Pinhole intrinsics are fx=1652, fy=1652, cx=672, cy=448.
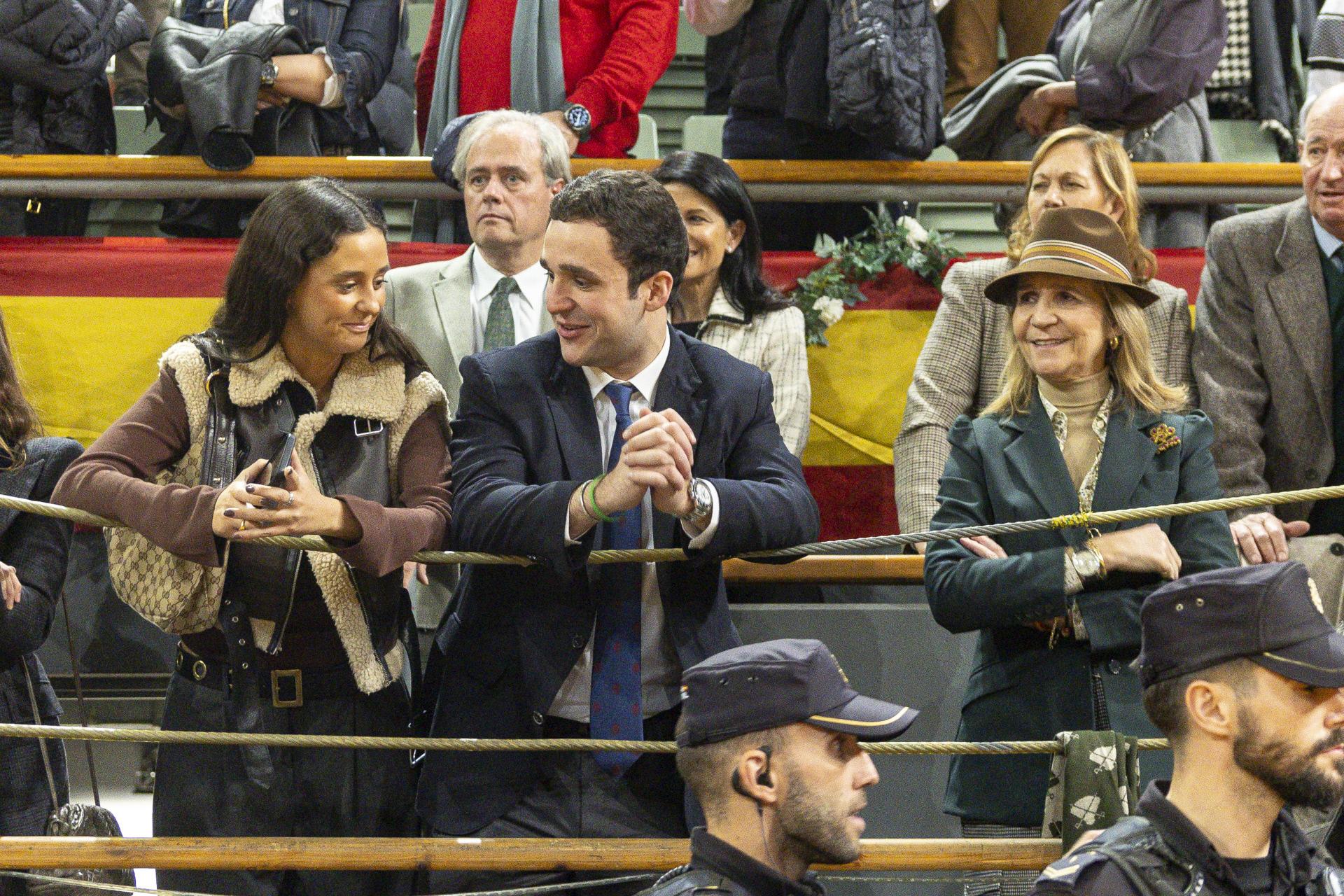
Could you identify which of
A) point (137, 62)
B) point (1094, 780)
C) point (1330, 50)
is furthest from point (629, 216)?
point (137, 62)

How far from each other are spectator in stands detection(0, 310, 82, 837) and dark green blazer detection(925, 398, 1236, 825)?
5.90 feet

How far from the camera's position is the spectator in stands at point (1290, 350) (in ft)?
12.8

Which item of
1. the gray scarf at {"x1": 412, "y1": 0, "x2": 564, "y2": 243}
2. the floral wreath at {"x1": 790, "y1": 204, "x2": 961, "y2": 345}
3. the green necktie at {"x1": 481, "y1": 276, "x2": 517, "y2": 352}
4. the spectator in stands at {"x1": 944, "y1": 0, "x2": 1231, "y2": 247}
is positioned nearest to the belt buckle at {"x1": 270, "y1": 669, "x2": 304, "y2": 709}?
the green necktie at {"x1": 481, "y1": 276, "x2": 517, "y2": 352}

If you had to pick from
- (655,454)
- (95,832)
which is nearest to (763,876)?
(655,454)

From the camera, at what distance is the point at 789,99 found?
17.3 feet

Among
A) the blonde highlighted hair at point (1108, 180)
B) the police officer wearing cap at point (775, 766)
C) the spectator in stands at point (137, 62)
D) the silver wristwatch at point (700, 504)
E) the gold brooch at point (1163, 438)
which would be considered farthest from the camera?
the spectator in stands at point (137, 62)

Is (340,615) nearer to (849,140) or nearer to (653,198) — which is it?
(653,198)

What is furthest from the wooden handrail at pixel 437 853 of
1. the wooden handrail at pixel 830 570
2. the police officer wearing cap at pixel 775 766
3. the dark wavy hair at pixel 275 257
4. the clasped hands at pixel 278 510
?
the wooden handrail at pixel 830 570

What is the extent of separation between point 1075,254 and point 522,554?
54.9 inches

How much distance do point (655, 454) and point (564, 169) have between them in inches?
77.2

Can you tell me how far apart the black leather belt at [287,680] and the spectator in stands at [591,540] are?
0.19 meters

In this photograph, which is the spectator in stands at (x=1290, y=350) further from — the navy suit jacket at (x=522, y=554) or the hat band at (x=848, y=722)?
the hat band at (x=848, y=722)

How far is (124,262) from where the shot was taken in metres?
5.29

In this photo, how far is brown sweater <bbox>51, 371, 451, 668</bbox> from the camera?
292cm
